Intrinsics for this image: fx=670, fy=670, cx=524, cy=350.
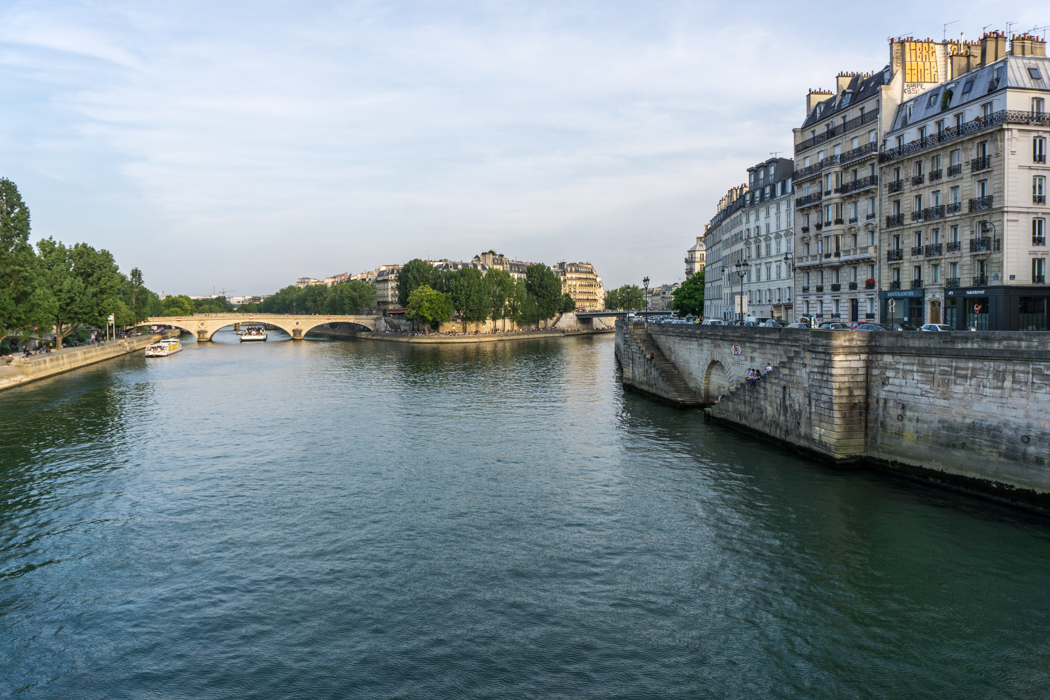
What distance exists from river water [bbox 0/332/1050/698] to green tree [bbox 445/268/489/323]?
9634 cm

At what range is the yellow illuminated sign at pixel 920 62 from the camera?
4416cm

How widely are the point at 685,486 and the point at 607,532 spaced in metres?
5.97

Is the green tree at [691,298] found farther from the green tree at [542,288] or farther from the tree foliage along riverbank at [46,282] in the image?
the tree foliage along riverbank at [46,282]

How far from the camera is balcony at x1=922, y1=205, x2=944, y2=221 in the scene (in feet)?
125

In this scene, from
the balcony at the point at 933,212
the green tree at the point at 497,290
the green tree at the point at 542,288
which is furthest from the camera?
the green tree at the point at 542,288

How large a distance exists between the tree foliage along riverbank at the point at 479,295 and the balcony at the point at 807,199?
81.4 m

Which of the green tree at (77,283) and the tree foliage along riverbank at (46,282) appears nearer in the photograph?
the tree foliage along riverbank at (46,282)

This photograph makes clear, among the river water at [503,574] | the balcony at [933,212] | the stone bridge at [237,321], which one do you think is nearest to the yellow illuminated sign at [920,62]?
the balcony at [933,212]

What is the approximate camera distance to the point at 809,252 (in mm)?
52156

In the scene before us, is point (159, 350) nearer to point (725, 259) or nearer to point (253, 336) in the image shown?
point (253, 336)

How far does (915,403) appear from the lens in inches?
915

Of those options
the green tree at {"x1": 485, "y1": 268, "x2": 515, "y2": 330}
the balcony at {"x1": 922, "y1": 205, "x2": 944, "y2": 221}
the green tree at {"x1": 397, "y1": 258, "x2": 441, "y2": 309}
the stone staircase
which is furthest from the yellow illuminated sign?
the green tree at {"x1": 397, "y1": 258, "x2": 441, "y2": 309}

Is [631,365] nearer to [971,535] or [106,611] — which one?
[971,535]

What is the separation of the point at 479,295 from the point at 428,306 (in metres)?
10.3
